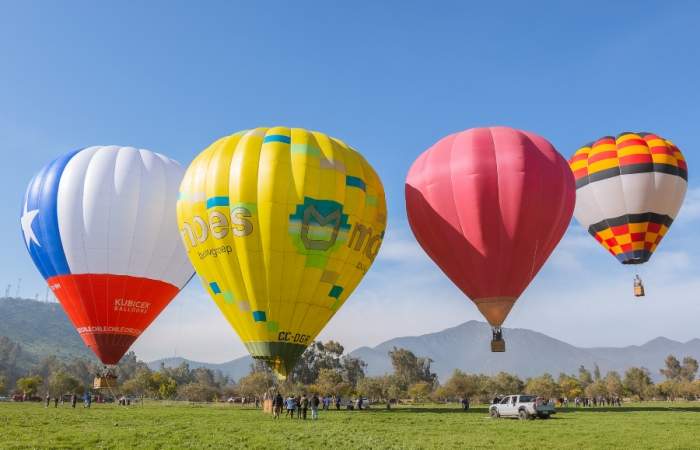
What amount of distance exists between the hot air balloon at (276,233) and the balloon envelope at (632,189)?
1925 centimetres

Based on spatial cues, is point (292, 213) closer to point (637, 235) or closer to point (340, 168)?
point (340, 168)

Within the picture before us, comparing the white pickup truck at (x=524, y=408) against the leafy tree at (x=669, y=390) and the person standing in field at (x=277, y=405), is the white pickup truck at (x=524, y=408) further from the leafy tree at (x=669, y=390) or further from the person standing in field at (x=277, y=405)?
the leafy tree at (x=669, y=390)

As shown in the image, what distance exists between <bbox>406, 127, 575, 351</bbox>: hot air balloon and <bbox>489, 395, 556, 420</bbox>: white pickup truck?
107 inches

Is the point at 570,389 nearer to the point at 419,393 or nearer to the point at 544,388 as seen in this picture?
the point at 544,388

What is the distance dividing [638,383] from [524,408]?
123 metres

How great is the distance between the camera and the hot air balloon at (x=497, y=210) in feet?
92.6

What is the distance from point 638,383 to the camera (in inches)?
5153

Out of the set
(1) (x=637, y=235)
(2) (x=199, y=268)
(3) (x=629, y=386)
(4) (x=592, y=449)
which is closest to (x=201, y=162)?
(2) (x=199, y=268)

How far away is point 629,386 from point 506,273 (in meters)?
120

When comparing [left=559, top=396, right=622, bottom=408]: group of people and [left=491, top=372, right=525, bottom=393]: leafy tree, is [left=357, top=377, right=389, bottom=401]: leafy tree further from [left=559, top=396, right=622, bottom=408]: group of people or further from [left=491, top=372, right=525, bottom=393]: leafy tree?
[left=559, top=396, right=622, bottom=408]: group of people

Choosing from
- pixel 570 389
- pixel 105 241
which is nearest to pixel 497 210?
pixel 105 241

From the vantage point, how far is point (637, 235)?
37.9m

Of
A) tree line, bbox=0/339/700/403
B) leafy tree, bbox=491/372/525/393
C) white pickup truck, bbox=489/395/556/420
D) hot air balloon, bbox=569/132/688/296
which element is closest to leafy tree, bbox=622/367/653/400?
tree line, bbox=0/339/700/403

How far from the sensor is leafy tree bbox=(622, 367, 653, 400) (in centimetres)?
12331
